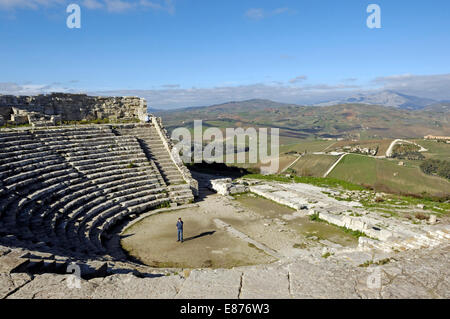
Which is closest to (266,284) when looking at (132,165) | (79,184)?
(79,184)

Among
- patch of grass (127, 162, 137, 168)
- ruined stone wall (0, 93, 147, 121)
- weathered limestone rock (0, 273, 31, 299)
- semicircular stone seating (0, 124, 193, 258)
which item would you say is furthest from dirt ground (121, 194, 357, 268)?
ruined stone wall (0, 93, 147, 121)

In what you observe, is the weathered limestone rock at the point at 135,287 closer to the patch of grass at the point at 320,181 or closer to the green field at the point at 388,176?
the patch of grass at the point at 320,181

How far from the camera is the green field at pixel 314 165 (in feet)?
131

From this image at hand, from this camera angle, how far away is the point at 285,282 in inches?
192

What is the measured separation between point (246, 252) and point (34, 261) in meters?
6.48

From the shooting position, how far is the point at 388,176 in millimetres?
34906

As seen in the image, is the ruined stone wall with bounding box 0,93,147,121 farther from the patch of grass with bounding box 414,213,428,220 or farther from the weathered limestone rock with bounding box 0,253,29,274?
the patch of grass with bounding box 414,213,428,220

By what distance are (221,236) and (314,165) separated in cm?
3556

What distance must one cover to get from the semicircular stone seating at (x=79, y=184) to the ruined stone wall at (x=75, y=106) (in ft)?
12.9

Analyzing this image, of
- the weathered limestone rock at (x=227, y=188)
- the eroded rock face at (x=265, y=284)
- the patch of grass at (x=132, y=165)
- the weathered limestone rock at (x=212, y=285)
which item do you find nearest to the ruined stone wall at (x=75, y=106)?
the patch of grass at (x=132, y=165)

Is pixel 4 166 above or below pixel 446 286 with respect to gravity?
above
